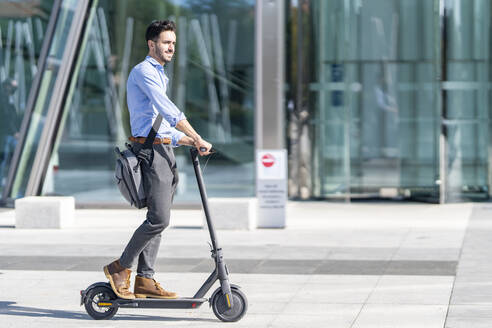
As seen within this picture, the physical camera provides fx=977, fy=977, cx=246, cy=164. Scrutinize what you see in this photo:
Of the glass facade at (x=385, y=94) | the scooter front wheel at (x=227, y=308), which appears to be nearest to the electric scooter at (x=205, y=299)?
the scooter front wheel at (x=227, y=308)

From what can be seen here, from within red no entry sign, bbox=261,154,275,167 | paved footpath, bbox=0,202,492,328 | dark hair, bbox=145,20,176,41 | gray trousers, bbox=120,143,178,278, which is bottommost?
paved footpath, bbox=0,202,492,328

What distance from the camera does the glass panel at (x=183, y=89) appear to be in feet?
57.8

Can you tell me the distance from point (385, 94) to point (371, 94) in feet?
0.91

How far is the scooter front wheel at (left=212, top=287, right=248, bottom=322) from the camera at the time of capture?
252 inches

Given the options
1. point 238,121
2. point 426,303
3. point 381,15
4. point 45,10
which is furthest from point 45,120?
point 426,303

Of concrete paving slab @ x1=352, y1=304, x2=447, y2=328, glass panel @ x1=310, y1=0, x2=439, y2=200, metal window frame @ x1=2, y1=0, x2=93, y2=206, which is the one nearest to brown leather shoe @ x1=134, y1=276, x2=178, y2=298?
concrete paving slab @ x1=352, y1=304, x2=447, y2=328

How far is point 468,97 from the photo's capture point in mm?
18828

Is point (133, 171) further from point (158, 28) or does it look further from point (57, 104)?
point (57, 104)

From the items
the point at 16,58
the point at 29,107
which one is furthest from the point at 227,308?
the point at 16,58

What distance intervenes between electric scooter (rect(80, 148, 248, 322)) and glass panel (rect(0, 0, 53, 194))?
1240cm

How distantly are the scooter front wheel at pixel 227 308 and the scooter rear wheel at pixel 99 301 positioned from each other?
685 millimetres

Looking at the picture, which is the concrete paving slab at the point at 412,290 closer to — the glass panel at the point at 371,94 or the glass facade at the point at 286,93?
the glass facade at the point at 286,93

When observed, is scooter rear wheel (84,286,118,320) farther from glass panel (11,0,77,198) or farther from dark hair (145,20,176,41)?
glass panel (11,0,77,198)

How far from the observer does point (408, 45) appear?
19.3 m
